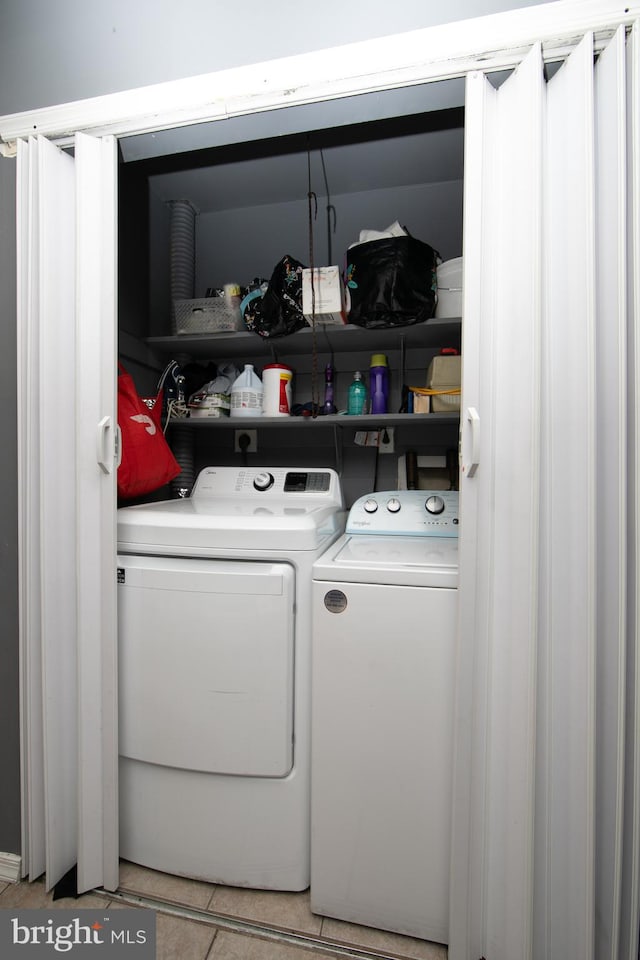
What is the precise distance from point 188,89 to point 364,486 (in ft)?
5.02

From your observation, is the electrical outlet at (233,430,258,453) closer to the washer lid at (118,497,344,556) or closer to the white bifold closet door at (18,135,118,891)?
the washer lid at (118,497,344,556)

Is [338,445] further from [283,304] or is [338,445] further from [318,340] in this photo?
[283,304]

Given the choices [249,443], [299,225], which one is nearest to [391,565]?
[249,443]

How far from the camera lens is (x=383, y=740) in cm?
116

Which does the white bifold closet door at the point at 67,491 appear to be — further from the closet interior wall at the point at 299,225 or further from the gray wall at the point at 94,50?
the closet interior wall at the point at 299,225

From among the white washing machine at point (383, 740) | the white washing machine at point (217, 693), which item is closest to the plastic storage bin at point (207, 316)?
the white washing machine at point (217, 693)

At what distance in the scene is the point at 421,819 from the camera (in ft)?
3.75

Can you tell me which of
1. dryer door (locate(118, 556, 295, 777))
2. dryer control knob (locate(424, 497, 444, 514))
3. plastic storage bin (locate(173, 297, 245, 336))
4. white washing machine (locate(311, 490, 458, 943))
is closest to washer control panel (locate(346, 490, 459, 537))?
dryer control knob (locate(424, 497, 444, 514))

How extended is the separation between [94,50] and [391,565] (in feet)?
5.44

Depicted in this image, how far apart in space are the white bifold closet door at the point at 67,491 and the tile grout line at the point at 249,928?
3.2 inches

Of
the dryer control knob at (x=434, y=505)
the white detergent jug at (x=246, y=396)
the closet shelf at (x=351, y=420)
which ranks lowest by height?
the dryer control knob at (x=434, y=505)

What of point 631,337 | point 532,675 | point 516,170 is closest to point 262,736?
point 532,675

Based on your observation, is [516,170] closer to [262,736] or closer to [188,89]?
[188,89]

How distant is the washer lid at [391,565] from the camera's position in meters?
1.13
